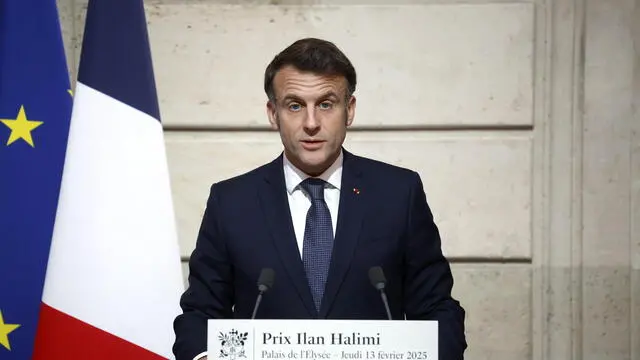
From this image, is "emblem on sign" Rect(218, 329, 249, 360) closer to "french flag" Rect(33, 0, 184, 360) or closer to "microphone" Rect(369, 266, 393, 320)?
"microphone" Rect(369, 266, 393, 320)

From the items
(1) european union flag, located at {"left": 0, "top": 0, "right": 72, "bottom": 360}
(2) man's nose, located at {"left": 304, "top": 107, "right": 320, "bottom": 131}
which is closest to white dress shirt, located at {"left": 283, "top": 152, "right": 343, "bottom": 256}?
(2) man's nose, located at {"left": 304, "top": 107, "right": 320, "bottom": 131}

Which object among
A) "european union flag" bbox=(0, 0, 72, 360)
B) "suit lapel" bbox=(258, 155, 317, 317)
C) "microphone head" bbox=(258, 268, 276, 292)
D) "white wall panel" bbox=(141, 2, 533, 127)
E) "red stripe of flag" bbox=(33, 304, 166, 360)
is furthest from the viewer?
"white wall panel" bbox=(141, 2, 533, 127)

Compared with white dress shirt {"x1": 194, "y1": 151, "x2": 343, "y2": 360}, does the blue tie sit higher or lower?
lower

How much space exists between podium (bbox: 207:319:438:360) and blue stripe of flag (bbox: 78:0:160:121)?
1.25 m

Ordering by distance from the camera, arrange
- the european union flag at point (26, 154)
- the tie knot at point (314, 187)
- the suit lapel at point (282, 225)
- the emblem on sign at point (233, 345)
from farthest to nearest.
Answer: the european union flag at point (26, 154) → the tie knot at point (314, 187) → the suit lapel at point (282, 225) → the emblem on sign at point (233, 345)

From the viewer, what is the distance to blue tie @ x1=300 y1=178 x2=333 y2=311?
6.77 feet

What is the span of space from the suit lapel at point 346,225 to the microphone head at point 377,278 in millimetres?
177

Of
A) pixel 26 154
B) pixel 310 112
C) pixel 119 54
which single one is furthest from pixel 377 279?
pixel 26 154

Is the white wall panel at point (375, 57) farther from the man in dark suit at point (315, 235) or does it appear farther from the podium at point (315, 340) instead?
the podium at point (315, 340)

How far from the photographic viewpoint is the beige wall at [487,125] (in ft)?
10.6

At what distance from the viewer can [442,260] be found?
2150 millimetres

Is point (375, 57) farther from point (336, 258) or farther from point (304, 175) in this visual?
point (336, 258)

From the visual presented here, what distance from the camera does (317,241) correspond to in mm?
2104

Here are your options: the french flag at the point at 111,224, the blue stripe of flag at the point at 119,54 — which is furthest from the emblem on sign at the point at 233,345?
the blue stripe of flag at the point at 119,54
